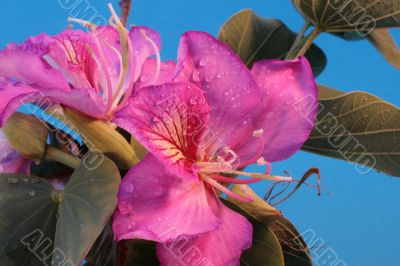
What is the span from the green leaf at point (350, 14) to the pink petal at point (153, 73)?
240 mm

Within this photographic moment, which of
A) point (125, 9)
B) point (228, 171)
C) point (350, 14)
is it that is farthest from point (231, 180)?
point (350, 14)

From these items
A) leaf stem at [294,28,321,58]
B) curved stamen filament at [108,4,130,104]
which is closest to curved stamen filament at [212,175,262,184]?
curved stamen filament at [108,4,130,104]

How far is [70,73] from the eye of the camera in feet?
1.61

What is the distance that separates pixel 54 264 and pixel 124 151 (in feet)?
0.31

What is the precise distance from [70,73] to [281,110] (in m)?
0.17

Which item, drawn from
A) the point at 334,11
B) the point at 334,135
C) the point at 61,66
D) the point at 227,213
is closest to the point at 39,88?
the point at 61,66

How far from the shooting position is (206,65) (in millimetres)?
448

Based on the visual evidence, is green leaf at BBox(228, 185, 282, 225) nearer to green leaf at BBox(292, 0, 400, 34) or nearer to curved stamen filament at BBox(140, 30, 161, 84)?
curved stamen filament at BBox(140, 30, 161, 84)

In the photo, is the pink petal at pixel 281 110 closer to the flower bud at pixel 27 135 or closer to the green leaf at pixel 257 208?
the green leaf at pixel 257 208

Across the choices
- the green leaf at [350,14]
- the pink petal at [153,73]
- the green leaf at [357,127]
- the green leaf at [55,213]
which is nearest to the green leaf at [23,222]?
the green leaf at [55,213]

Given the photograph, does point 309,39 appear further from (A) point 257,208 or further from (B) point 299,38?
(A) point 257,208

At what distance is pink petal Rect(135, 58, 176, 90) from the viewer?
0.51 m

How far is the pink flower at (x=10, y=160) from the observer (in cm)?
51

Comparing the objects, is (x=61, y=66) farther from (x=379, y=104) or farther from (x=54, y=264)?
(x=379, y=104)
